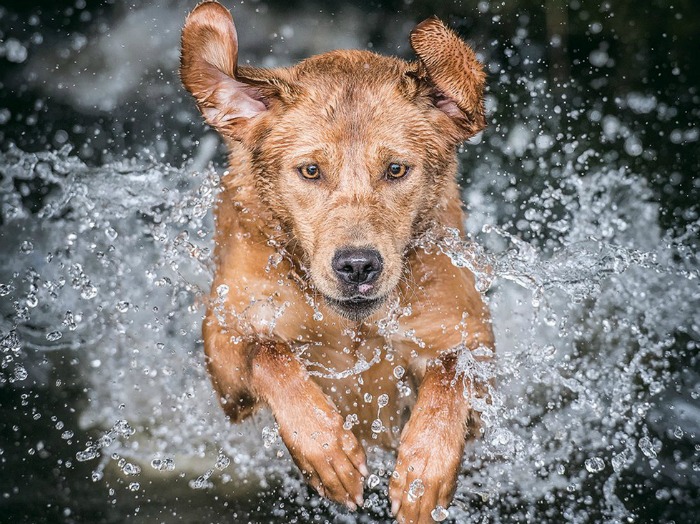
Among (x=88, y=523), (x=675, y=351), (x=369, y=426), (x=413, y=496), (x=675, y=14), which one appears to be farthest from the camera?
(x=675, y=14)

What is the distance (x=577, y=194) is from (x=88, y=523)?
13.5 feet

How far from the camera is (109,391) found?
15.9 ft

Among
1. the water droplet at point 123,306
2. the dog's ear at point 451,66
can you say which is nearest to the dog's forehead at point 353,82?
the dog's ear at point 451,66

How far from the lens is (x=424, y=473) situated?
3105 mm

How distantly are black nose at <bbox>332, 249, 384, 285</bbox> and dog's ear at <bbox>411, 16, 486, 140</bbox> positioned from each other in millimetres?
811

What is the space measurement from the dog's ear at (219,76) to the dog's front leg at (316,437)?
1165 mm

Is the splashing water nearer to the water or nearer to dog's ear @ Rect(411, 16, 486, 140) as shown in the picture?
the water

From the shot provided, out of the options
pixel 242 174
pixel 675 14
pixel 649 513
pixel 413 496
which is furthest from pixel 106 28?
pixel 649 513

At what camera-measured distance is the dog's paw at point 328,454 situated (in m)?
3.12

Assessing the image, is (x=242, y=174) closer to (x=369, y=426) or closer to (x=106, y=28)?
(x=369, y=426)

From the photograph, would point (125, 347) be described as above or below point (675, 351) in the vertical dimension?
below

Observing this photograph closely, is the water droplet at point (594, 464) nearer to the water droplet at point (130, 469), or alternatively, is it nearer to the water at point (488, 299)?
the water at point (488, 299)

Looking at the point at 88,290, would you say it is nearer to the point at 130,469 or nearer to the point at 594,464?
the point at 130,469

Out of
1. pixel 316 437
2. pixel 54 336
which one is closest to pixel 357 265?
pixel 316 437
